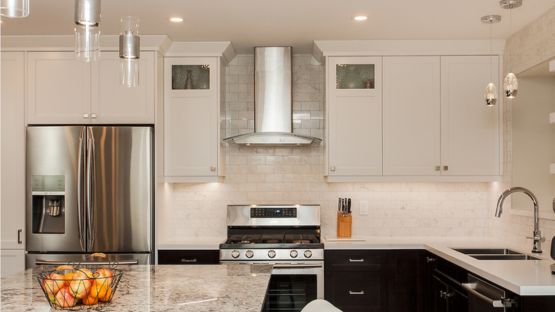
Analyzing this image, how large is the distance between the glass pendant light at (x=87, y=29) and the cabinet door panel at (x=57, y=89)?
2.72 m

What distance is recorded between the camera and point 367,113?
5051 millimetres

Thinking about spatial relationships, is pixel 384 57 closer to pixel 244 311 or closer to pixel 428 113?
pixel 428 113

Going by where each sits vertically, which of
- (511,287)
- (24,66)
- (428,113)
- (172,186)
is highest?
(24,66)

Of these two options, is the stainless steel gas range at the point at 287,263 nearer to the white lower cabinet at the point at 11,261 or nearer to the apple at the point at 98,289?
the white lower cabinet at the point at 11,261

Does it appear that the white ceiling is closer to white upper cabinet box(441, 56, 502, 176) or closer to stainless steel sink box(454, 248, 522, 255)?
white upper cabinet box(441, 56, 502, 176)

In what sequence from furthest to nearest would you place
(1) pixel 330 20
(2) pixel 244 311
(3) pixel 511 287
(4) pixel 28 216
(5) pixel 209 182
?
(5) pixel 209 182 → (4) pixel 28 216 → (1) pixel 330 20 → (3) pixel 511 287 → (2) pixel 244 311

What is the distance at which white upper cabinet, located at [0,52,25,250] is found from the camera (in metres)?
4.81

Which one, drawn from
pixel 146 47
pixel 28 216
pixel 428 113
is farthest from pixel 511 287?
pixel 28 216

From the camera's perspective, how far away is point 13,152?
191 inches

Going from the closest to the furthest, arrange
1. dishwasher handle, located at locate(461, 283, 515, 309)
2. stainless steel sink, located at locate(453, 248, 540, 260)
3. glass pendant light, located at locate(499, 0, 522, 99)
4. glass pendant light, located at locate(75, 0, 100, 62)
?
glass pendant light, located at locate(75, 0, 100, 62) → dishwasher handle, located at locate(461, 283, 515, 309) → glass pendant light, located at locate(499, 0, 522, 99) → stainless steel sink, located at locate(453, 248, 540, 260)

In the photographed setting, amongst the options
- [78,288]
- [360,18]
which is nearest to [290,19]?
[360,18]

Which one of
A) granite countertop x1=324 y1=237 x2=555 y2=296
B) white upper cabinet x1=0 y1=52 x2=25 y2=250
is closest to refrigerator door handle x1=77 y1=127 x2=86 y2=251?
white upper cabinet x1=0 y1=52 x2=25 y2=250

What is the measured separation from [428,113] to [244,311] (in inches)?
130

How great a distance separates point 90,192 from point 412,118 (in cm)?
269
